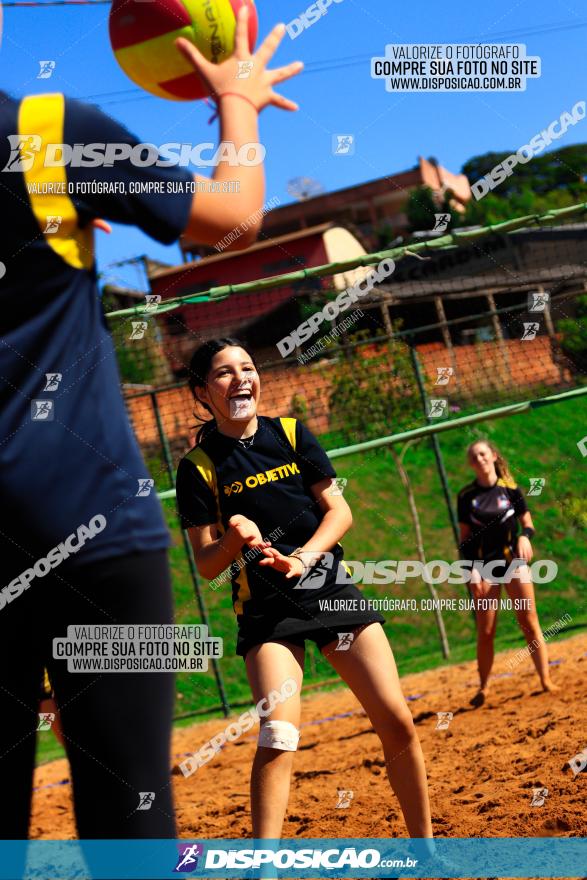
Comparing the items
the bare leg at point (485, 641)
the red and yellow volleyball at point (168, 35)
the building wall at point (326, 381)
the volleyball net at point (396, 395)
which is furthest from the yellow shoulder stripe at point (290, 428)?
the building wall at point (326, 381)

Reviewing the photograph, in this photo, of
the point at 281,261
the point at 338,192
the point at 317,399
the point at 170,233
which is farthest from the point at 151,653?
the point at 338,192

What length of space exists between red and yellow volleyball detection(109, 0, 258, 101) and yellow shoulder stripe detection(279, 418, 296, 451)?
1278 millimetres

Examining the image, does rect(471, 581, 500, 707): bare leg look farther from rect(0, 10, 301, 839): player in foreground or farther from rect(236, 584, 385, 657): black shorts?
rect(0, 10, 301, 839): player in foreground

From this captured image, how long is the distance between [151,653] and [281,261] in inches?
1746

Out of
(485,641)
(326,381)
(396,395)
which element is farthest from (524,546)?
(326,381)

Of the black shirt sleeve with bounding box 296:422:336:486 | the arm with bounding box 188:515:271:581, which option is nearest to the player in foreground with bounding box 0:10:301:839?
the arm with bounding box 188:515:271:581

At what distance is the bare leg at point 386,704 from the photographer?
144 inches

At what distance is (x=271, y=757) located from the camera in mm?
3453

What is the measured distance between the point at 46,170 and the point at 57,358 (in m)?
0.36

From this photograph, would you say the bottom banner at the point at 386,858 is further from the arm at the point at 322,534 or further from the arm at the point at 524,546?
the arm at the point at 524,546

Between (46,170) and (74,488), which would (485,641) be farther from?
(46,170)

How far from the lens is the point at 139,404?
11.2 metres

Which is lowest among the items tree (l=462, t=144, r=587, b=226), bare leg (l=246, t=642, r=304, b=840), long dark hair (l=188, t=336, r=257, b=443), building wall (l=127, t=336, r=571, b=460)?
bare leg (l=246, t=642, r=304, b=840)

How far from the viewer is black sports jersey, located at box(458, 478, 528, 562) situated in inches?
310
